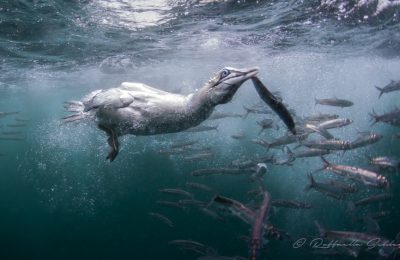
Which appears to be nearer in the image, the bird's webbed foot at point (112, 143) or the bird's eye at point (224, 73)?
the bird's eye at point (224, 73)

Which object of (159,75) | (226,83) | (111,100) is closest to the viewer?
(226,83)

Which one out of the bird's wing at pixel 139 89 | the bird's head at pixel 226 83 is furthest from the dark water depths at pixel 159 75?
the bird's head at pixel 226 83

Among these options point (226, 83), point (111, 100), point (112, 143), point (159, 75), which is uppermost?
point (226, 83)

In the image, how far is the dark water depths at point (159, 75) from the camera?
14.6m

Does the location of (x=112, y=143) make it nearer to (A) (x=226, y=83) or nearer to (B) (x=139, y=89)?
(B) (x=139, y=89)

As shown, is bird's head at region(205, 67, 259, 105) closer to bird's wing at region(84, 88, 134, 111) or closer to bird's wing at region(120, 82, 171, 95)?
bird's wing at region(120, 82, 171, 95)

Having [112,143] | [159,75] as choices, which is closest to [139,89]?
[112,143]

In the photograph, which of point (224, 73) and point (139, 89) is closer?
point (224, 73)

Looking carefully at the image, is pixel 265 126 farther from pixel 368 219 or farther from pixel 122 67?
pixel 122 67

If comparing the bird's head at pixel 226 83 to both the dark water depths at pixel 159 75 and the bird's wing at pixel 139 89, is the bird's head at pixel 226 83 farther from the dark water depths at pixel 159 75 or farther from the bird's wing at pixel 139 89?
the dark water depths at pixel 159 75

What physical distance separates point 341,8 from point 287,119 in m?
13.5

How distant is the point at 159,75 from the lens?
36031 millimetres

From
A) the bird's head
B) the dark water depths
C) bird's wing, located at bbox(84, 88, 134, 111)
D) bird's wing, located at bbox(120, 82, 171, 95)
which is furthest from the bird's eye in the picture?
the dark water depths

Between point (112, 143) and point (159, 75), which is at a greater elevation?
point (112, 143)
